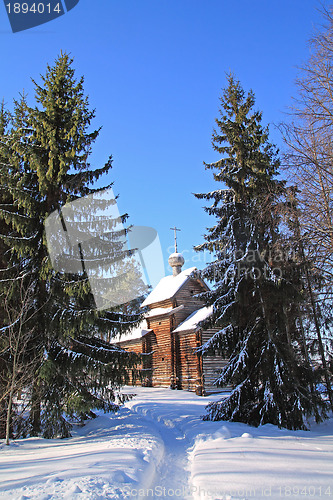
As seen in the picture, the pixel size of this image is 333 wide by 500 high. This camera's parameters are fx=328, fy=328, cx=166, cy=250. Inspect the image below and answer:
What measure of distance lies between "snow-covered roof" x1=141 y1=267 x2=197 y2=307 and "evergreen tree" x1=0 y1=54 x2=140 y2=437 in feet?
44.9

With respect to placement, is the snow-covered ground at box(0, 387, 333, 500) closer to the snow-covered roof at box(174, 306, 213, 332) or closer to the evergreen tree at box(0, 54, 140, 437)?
the evergreen tree at box(0, 54, 140, 437)

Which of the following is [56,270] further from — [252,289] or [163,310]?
[163,310]

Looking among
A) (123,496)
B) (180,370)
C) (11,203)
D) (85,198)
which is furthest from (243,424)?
(180,370)

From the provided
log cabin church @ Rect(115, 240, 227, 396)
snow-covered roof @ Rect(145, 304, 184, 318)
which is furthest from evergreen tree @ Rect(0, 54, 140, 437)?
snow-covered roof @ Rect(145, 304, 184, 318)

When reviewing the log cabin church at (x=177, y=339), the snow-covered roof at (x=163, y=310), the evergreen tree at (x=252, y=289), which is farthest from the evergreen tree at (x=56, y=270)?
the snow-covered roof at (x=163, y=310)

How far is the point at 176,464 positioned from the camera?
21.4 ft

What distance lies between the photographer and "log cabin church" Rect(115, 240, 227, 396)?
20203mm

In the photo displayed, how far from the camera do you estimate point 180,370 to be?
21.8m

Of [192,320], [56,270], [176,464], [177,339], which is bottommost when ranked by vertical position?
[176,464]

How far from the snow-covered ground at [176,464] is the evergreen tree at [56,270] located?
3.52ft

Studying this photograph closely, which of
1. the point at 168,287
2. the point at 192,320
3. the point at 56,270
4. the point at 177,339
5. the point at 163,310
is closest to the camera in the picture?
the point at 56,270

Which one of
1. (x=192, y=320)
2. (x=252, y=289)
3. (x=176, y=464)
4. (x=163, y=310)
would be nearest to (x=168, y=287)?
(x=163, y=310)

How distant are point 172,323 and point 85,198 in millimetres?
14628

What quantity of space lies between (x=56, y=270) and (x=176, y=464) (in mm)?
6068
